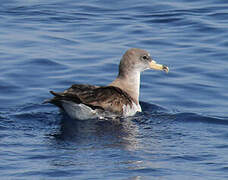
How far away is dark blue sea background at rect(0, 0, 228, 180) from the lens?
941 cm

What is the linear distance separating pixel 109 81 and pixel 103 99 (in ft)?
9.42

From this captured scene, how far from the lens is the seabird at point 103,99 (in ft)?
37.1

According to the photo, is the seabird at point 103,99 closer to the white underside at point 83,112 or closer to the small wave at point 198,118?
the white underside at point 83,112

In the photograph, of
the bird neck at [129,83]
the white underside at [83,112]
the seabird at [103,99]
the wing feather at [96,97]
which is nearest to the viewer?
the wing feather at [96,97]

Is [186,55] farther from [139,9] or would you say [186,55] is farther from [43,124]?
[43,124]

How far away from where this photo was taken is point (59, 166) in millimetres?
9133

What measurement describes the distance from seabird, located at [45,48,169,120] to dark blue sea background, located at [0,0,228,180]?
0.19 m

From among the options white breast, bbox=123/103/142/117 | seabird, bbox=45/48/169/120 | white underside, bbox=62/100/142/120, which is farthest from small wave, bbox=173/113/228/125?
white underside, bbox=62/100/142/120

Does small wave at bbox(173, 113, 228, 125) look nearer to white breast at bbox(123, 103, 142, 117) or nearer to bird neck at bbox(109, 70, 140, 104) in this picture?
white breast at bbox(123, 103, 142, 117)

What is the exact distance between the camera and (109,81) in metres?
14.4

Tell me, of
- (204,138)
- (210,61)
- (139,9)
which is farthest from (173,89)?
(139,9)

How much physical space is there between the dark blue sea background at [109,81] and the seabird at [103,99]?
19 centimetres

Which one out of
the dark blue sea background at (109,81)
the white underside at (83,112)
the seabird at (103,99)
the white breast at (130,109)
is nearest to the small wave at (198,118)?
the dark blue sea background at (109,81)

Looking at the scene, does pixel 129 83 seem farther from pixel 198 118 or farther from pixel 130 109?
pixel 198 118
